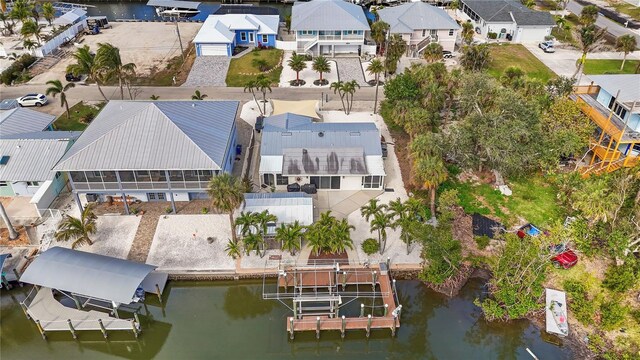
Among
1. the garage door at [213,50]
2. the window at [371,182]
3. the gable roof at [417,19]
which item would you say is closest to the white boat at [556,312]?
the window at [371,182]

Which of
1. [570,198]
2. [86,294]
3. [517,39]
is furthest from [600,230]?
[517,39]

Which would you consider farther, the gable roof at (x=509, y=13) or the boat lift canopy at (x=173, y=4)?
the boat lift canopy at (x=173, y=4)

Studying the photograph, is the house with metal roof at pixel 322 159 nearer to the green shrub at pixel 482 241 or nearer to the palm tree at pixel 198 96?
the green shrub at pixel 482 241

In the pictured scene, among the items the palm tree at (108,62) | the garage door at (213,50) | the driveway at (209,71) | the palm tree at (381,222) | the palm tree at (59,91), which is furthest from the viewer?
the garage door at (213,50)

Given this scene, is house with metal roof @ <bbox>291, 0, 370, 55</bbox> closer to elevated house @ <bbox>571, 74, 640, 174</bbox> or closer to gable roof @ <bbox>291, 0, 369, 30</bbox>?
gable roof @ <bbox>291, 0, 369, 30</bbox>

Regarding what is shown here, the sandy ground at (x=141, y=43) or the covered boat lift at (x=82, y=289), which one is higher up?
the sandy ground at (x=141, y=43)

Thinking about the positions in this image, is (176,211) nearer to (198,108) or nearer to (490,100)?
(198,108)

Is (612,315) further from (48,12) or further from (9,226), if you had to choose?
(48,12)
